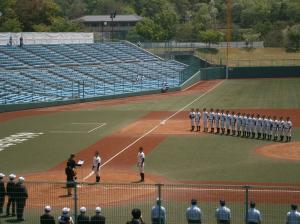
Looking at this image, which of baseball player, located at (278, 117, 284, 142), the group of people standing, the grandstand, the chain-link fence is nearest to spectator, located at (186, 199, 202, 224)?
the chain-link fence

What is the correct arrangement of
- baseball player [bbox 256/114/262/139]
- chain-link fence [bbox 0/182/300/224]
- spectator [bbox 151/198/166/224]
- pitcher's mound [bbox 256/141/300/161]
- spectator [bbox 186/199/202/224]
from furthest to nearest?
baseball player [bbox 256/114/262/139]
pitcher's mound [bbox 256/141/300/161]
chain-link fence [bbox 0/182/300/224]
spectator [bbox 186/199/202/224]
spectator [bbox 151/198/166/224]

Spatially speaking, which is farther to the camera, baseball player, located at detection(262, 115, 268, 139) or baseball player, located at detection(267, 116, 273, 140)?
baseball player, located at detection(262, 115, 268, 139)

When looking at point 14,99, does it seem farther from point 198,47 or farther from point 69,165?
point 198,47

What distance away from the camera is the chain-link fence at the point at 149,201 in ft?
58.6

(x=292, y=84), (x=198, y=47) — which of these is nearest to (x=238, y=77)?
(x=292, y=84)

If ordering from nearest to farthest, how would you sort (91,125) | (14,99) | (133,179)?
(133,179) → (91,125) → (14,99)

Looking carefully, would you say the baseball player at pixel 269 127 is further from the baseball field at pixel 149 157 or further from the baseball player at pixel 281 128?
the baseball field at pixel 149 157

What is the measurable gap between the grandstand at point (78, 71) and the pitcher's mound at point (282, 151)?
26.0 meters

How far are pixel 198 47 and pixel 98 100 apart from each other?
43.4 metres

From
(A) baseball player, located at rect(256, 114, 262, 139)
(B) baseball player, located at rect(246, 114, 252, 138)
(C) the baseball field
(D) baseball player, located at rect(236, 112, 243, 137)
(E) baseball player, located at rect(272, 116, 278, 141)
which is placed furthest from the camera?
(D) baseball player, located at rect(236, 112, 243, 137)

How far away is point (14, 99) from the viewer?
1980 inches

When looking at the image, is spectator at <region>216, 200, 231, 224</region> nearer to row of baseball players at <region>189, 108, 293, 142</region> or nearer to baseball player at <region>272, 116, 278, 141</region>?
row of baseball players at <region>189, 108, 293, 142</region>

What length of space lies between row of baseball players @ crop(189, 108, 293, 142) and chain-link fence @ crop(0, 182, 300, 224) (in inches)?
436

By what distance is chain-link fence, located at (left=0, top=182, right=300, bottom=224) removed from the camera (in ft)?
58.6
